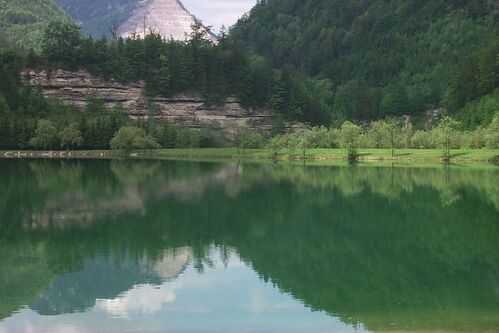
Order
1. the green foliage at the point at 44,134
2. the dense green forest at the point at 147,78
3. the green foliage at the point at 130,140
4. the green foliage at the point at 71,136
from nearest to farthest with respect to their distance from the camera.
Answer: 1. the green foliage at the point at 71,136
2. the green foliage at the point at 44,134
3. the green foliage at the point at 130,140
4. the dense green forest at the point at 147,78

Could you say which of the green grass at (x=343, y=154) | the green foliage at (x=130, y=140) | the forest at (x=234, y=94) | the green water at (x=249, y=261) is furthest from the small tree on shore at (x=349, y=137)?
the green water at (x=249, y=261)

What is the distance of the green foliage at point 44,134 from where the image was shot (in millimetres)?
124688

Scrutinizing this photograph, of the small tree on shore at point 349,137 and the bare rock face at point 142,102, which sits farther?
the bare rock face at point 142,102

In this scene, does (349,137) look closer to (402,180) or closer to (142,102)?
(402,180)

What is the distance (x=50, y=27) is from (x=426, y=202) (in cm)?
13467

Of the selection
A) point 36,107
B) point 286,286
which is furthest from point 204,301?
point 36,107

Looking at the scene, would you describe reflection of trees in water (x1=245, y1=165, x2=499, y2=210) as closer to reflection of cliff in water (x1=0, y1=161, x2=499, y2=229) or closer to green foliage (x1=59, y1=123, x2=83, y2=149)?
reflection of cliff in water (x1=0, y1=161, x2=499, y2=229)

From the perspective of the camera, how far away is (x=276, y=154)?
400 feet

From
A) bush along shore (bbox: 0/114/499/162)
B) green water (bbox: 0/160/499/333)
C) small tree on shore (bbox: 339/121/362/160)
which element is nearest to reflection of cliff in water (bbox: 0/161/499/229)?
green water (bbox: 0/160/499/333)

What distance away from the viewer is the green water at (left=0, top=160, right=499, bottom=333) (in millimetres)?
20312

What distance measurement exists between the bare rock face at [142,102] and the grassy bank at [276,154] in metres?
26.2

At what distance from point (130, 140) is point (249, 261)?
3908 inches

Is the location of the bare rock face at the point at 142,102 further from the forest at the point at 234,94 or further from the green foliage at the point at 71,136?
the green foliage at the point at 71,136

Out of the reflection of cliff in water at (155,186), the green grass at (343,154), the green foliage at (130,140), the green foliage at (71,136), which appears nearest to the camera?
the reflection of cliff in water at (155,186)
